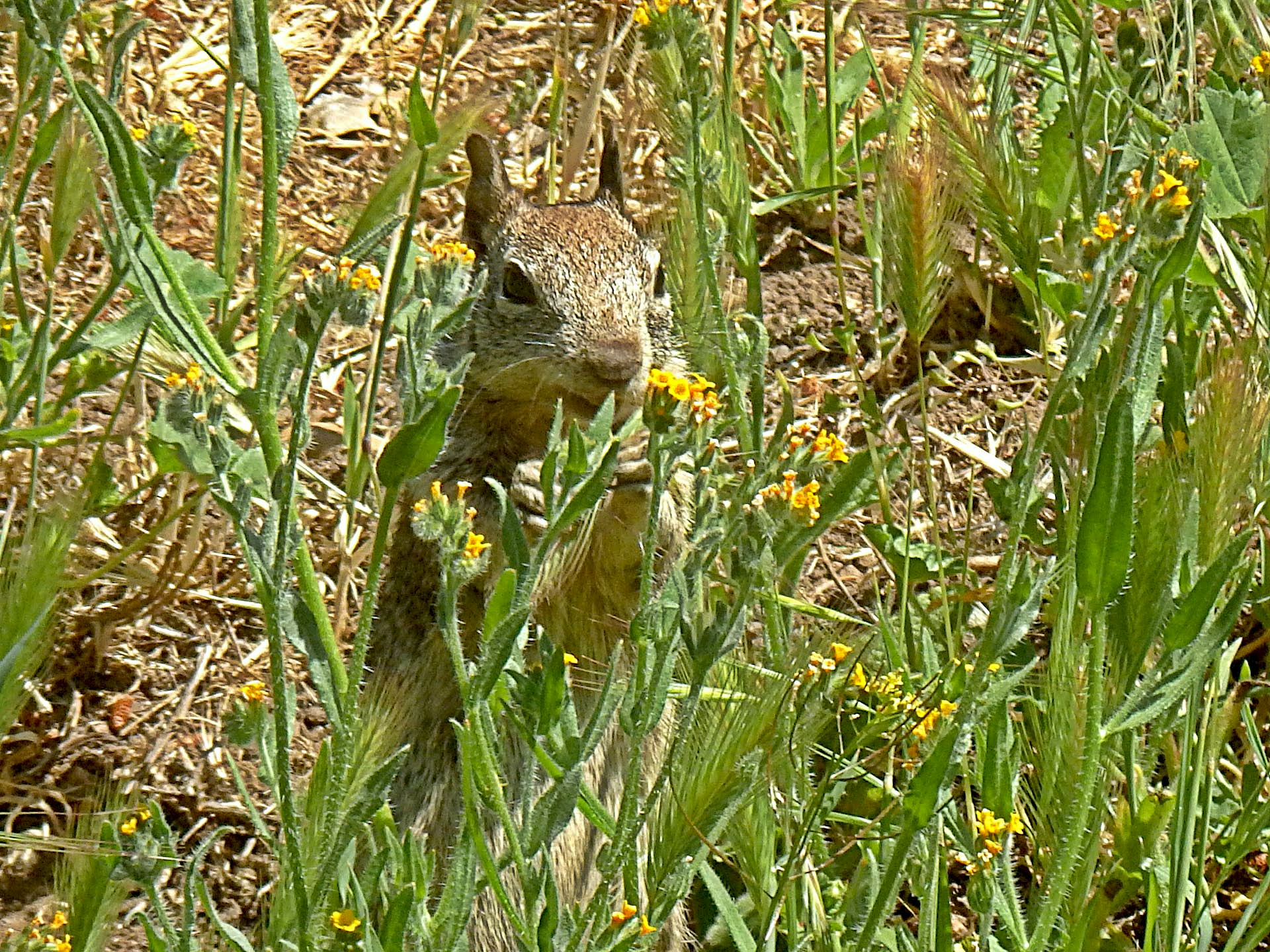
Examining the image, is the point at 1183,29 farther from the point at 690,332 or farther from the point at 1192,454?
the point at 1192,454

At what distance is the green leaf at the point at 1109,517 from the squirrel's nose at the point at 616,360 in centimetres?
97

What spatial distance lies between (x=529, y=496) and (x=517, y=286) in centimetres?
64

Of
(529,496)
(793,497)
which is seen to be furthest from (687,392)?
(529,496)

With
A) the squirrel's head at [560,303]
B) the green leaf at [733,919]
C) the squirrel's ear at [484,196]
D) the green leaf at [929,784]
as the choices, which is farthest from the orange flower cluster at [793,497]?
the squirrel's ear at [484,196]

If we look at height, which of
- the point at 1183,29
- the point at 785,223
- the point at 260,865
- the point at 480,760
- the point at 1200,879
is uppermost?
the point at 1183,29

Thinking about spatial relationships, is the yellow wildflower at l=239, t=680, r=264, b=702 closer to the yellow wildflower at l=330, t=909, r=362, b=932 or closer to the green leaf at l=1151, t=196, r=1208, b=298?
the yellow wildflower at l=330, t=909, r=362, b=932

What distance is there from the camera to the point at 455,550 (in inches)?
64.7

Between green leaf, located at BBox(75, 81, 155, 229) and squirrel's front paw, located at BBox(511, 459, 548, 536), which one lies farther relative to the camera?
squirrel's front paw, located at BBox(511, 459, 548, 536)

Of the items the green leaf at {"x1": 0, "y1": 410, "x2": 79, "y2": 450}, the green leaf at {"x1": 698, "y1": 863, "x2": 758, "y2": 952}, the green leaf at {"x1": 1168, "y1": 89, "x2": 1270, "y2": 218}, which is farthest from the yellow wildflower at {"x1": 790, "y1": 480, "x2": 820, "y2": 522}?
the green leaf at {"x1": 1168, "y1": 89, "x2": 1270, "y2": 218}

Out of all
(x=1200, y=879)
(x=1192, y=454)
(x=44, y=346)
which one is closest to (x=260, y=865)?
(x=44, y=346)

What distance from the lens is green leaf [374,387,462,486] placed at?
5.32 feet

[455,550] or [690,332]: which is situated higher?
[690,332]

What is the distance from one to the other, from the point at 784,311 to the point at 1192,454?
2061mm

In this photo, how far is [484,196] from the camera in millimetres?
3215
